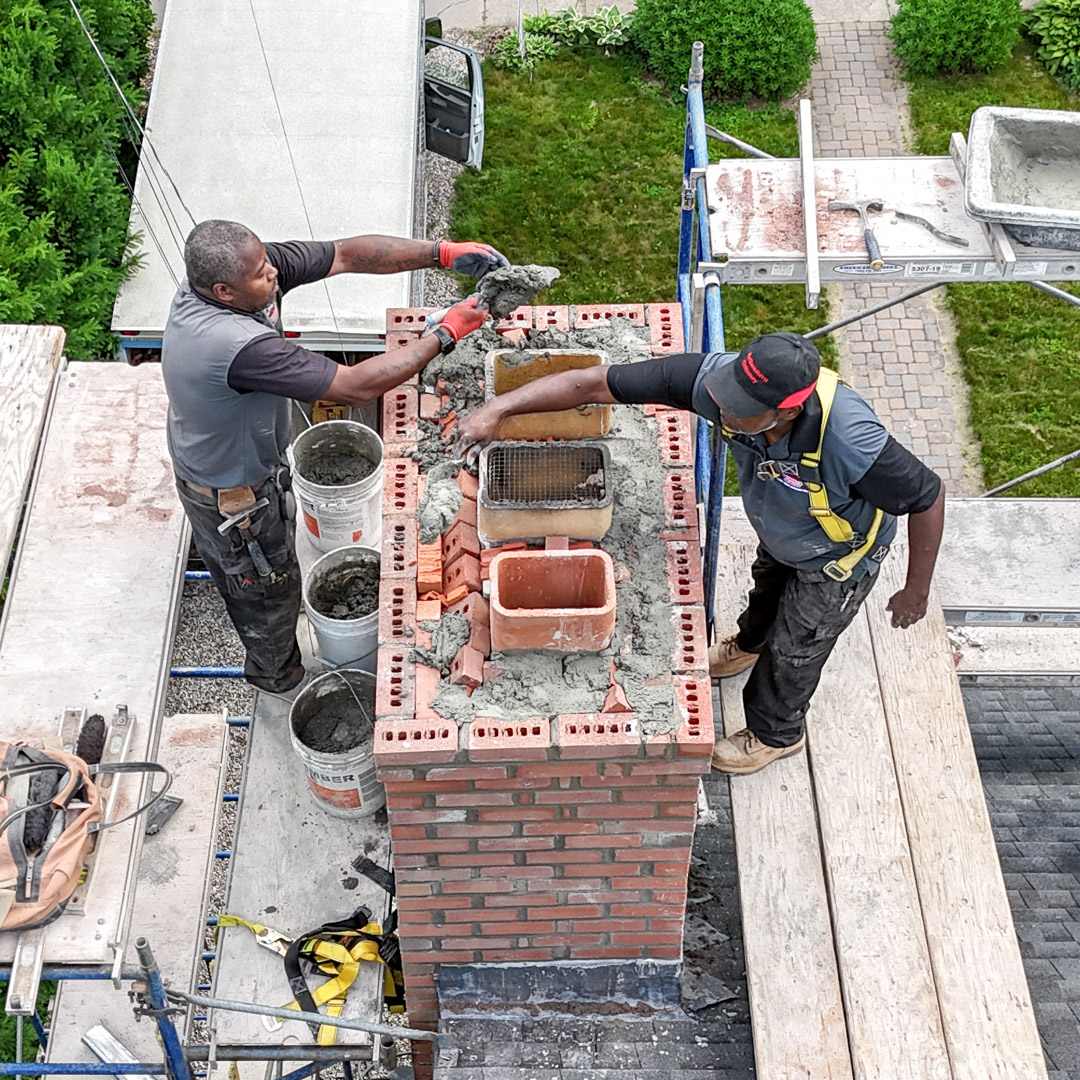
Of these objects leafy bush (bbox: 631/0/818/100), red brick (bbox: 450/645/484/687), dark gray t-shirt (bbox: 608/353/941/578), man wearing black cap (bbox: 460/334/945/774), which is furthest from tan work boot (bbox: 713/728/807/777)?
leafy bush (bbox: 631/0/818/100)

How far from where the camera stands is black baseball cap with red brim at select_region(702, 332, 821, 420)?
15.5 ft

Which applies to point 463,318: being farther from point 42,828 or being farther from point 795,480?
point 42,828

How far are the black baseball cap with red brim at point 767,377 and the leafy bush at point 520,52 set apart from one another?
507 inches

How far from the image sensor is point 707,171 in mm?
6574

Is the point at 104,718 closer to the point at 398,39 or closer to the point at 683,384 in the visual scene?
the point at 683,384

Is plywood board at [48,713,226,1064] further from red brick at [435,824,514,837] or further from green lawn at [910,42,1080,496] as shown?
green lawn at [910,42,1080,496]

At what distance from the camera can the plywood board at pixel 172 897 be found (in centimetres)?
737

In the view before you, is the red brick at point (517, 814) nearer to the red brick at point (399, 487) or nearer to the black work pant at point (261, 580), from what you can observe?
the red brick at point (399, 487)

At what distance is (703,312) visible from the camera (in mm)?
6387

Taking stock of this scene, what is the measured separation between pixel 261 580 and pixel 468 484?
161 centimetres

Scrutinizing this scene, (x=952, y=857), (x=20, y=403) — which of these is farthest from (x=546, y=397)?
(x=20, y=403)

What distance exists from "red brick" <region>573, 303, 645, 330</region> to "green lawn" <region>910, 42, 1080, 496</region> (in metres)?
7.75

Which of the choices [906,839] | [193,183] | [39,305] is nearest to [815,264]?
[906,839]

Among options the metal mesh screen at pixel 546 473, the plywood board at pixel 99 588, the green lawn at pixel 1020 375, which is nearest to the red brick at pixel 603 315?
the metal mesh screen at pixel 546 473
